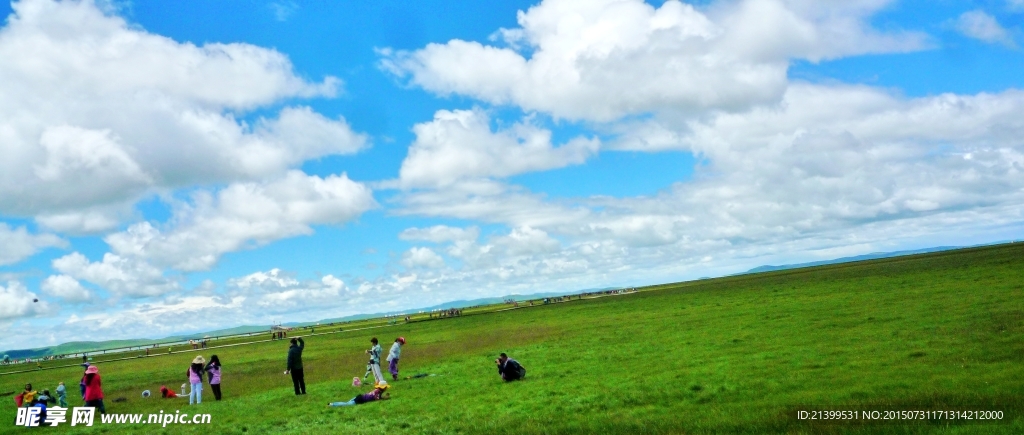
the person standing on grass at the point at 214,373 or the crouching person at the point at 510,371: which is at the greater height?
the person standing on grass at the point at 214,373

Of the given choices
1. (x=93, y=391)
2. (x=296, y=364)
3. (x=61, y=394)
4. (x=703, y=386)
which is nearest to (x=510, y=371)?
(x=703, y=386)

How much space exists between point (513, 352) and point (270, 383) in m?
14.2

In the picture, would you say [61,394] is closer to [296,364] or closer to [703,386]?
[296,364]

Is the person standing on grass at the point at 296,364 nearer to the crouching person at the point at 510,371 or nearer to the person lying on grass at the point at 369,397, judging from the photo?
the person lying on grass at the point at 369,397

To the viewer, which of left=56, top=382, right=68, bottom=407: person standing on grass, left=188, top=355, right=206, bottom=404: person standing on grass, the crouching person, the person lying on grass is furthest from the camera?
left=56, top=382, right=68, bottom=407: person standing on grass

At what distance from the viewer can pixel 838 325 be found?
107ft

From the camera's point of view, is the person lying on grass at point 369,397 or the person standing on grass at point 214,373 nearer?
the person lying on grass at point 369,397

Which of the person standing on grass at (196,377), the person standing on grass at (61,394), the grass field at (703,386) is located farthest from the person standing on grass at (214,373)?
the person standing on grass at (61,394)

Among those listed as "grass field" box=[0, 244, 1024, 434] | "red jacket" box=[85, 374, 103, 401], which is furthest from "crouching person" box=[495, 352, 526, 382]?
"red jacket" box=[85, 374, 103, 401]

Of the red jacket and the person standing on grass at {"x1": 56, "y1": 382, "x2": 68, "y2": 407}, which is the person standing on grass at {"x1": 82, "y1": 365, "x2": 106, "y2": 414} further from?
the person standing on grass at {"x1": 56, "y1": 382, "x2": 68, "y2": 407}

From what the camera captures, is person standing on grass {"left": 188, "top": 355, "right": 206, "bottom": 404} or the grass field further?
person standing on grass {"left": 188, "top": 355, "right": 206, "bottom": 404}

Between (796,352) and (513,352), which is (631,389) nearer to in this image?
(796,352)

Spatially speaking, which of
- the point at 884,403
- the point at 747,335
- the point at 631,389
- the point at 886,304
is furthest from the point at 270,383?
the point at 886,304

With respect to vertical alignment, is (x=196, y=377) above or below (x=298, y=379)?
above
